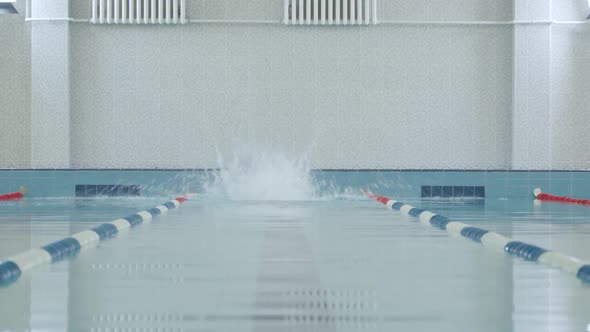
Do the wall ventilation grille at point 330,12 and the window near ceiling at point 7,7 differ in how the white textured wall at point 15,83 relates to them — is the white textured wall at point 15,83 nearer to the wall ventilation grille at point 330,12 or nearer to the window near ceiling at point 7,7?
the window near ceiling at point 7,7

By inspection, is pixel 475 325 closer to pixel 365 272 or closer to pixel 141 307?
pixel 141 307

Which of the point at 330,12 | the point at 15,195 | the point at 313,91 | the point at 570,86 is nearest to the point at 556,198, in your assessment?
the point at 570,86

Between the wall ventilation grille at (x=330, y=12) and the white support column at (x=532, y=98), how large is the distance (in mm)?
1889

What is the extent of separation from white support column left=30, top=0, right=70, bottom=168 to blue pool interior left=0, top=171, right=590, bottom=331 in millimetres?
4522

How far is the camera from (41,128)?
502 inches

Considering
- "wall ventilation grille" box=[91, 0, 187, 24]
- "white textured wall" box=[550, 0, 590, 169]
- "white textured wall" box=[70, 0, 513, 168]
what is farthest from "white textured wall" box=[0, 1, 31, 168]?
"white textured wall" box=[550, 0, 590, 169]

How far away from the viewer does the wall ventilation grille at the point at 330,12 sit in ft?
42.5

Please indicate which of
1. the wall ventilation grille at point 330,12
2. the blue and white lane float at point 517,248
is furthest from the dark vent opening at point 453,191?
the blue and white lane float at point 517,248

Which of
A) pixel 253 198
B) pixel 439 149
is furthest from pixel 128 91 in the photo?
pixel 439 149

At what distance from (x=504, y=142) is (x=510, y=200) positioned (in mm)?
1105

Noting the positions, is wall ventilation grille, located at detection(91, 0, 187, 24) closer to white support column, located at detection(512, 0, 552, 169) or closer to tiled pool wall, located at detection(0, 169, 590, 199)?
tiled pool wall, located at detection(0, 169, 590, 199)

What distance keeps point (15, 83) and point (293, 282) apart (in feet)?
33.1

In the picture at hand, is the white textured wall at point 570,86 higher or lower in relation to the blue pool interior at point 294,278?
higher

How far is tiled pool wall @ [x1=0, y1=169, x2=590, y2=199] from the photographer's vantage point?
12.7 meters
